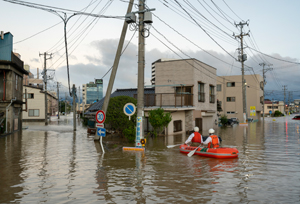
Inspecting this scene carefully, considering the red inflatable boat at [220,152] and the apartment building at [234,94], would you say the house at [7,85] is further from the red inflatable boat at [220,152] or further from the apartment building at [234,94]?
the apartment building at [234,94]

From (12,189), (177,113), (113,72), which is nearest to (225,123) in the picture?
(177,113)

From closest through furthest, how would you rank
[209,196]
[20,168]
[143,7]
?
[209,196] → [20,168] → [143,7]

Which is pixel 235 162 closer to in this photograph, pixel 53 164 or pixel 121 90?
pixel 53 164

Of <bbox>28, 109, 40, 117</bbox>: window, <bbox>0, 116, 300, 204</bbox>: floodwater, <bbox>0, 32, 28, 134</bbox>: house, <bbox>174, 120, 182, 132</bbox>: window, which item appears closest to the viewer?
<bbox>0, 116, 300, 204</bbox>: floodwater

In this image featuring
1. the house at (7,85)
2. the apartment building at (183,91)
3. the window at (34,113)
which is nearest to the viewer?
the house at (7,85)

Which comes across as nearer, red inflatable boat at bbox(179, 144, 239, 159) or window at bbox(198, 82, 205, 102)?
red inflatable boat at bbox(179, 144, 239, 159)

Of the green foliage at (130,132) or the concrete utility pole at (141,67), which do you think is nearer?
the concrete utility pole at (141,67)

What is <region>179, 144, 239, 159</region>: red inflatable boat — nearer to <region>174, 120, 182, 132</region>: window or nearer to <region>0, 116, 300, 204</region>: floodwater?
<region>0, 116, 300, 204</region>: floodwater

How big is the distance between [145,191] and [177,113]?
2019cm

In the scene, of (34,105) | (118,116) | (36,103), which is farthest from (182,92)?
(34,105)

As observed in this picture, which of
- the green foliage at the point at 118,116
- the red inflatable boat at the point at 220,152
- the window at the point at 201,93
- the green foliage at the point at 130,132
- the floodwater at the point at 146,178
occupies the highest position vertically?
the window at the point at 201,93

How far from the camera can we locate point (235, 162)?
12352 millimetres

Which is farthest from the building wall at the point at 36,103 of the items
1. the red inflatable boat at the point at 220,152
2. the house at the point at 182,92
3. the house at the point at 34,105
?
the red inflatable boat at the point at 220,152

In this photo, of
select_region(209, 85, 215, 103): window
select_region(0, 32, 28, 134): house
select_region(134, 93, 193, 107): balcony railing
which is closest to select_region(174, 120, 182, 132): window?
select_region(134, 93, 193, 107): balcony railing
